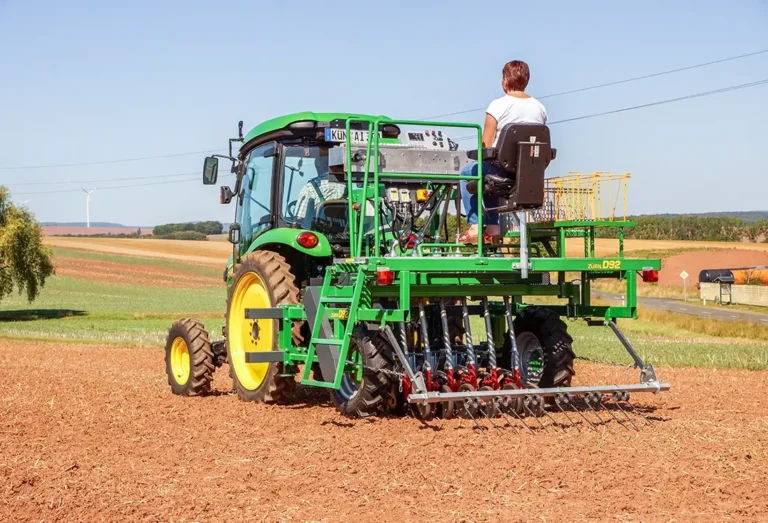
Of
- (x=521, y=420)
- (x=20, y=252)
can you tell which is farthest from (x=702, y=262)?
(x=521, y=420)

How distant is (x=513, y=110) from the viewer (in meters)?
8.77

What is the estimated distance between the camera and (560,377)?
9641 millimetres

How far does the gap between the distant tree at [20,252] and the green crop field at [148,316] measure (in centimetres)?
139

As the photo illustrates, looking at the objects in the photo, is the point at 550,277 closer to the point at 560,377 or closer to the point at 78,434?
the point at 560,377

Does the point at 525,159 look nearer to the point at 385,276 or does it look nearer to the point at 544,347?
the point at 385,276

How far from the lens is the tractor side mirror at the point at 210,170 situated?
1112cm

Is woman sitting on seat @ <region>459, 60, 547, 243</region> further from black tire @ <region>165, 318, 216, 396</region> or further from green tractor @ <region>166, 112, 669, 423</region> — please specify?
black tire @ <region>165, 318, 216, 396</region>

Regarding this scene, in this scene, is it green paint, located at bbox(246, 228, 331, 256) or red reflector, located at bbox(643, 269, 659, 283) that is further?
green paint, located at bbox(246, 228, 331, 256)

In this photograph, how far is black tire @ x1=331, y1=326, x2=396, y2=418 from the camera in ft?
28.3

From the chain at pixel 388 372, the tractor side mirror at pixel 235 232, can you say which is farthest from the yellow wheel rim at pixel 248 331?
the chain at pixel 388 372

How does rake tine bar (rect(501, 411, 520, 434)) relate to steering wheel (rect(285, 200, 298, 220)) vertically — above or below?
below

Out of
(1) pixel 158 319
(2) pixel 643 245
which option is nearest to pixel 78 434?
(1) pixel 158 319

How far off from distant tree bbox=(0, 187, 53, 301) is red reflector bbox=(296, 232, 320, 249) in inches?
1302

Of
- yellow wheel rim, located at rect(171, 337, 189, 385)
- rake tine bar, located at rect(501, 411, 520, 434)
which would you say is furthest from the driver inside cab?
rake tine bar, located at rect(501, 411, 520, 434)
